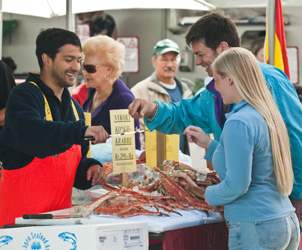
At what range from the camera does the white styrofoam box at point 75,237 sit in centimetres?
386

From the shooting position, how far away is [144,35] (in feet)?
38.9

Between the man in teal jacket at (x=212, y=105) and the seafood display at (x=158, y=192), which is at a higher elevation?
the man in teal jacket at (x=212, y=105)

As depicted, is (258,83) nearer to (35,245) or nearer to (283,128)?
(283,128)

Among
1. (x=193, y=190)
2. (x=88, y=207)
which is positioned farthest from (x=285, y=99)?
(x=88, y=207)

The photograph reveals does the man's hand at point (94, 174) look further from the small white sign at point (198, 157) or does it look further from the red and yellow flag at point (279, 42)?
the small white sign at point (198, 157)

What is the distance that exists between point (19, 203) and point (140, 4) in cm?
341

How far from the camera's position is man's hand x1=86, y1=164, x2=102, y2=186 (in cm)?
485

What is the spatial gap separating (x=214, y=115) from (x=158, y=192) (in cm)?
53

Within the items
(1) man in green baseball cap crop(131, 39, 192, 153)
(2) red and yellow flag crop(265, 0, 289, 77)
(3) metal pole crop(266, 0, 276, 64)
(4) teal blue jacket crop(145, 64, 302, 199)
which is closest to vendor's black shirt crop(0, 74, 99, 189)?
(4) teal blue jacket crop(145, 64, 302, 199)

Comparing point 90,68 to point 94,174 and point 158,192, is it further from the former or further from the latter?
point 158,192

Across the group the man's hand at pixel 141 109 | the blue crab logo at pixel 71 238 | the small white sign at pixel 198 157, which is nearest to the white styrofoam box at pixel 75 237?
the blue crab logo at pixel 71 238

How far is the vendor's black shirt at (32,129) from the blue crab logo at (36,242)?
0.61 meters

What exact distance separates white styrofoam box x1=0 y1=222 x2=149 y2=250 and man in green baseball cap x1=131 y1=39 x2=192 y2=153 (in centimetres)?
455

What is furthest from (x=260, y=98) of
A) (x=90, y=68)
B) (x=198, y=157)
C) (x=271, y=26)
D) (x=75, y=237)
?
(x=198, y=157)
